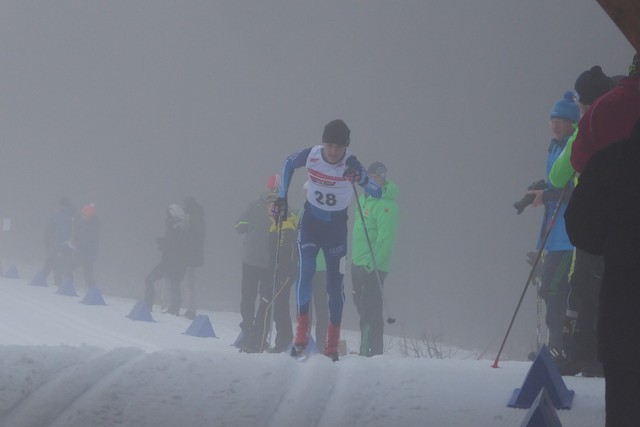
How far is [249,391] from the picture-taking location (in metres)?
3.46

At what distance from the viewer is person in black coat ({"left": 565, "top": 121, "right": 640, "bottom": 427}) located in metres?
2.29

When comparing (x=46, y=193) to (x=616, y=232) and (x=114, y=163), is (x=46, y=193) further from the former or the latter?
(x=616, y=232)

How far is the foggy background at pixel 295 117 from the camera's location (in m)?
22.1

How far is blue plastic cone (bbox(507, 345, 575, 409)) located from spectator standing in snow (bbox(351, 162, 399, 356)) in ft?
11.8

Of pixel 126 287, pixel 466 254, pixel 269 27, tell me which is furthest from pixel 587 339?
pixel 269 27

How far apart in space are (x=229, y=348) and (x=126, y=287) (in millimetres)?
18296

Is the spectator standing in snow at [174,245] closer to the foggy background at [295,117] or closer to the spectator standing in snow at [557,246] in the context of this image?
the foggy background at [295,117]

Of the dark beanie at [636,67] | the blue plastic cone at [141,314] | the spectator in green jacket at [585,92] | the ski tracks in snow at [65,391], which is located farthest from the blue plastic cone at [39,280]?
the dark beanie at [636,67]

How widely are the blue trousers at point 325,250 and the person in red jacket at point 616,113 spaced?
2.15m

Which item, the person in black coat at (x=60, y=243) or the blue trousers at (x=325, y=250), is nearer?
the blue trousers at (x=325, y=250)

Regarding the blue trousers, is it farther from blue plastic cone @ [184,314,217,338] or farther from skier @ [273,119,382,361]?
blue plastic cone @ [184,314,217,338]

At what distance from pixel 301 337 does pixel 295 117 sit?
2285 cm

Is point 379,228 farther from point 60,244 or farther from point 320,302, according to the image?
point 60,244

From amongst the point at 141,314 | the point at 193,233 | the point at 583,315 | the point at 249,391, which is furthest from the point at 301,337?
the point at 193,233
